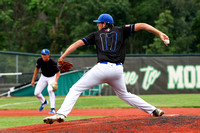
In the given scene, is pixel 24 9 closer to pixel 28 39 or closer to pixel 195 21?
pixel 28 39

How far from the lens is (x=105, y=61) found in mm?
5684

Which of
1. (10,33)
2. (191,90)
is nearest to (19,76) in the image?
(191,90)

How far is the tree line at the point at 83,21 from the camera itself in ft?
126

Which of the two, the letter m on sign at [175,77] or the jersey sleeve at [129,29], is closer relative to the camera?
the jersey sleeve at [129,29]

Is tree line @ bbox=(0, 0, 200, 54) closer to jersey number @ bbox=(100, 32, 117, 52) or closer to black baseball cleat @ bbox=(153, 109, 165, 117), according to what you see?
black baseball cleat @ bbox=(153, 109, 165, 117)

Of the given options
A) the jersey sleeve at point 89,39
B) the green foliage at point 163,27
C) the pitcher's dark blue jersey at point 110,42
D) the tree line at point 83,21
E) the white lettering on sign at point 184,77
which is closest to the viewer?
the pitcher's dark blue jersey at point 110,42

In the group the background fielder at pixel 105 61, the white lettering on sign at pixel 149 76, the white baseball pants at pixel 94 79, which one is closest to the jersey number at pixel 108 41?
the background fielder at pixel 105 61

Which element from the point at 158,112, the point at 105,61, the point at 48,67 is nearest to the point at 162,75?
the point at 48,67

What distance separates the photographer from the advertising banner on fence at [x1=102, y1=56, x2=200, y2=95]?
60.5 feet

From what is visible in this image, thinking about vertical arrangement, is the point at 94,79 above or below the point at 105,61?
below

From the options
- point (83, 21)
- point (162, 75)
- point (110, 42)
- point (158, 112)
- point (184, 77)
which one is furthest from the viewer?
point (83, 21)

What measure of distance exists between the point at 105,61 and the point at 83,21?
36.3 m

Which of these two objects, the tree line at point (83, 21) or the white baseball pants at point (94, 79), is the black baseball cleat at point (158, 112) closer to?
the white baseball pants at point (94, 79)

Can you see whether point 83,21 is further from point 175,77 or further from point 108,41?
point 108,41
